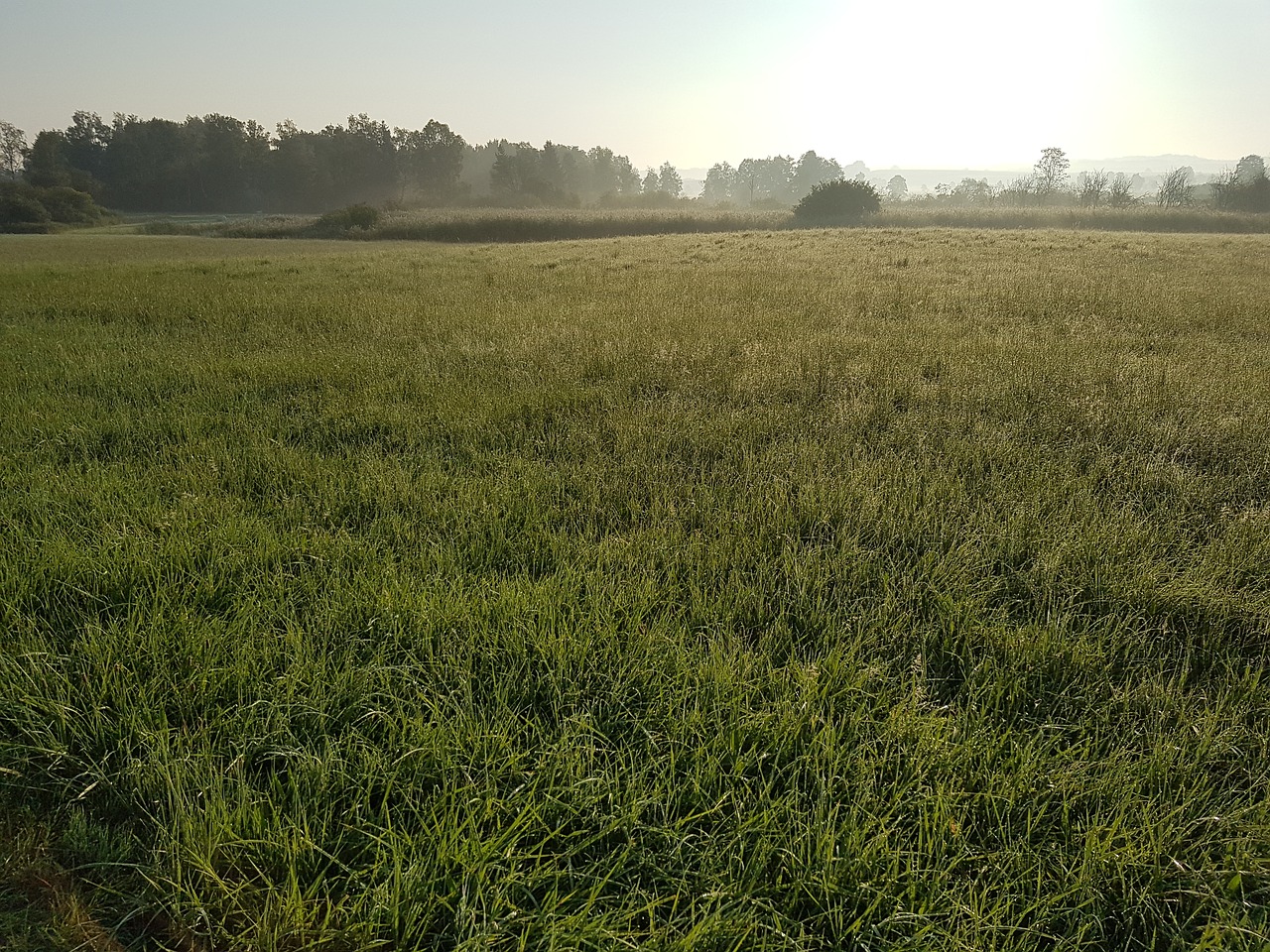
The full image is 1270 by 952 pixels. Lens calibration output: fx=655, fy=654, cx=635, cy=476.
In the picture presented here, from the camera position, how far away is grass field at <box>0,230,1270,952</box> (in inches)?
62.9

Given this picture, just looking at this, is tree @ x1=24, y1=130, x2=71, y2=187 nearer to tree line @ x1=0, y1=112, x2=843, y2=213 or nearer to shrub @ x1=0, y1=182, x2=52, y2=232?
tree line @ x1=0, y1=112, x2=843, y2=213

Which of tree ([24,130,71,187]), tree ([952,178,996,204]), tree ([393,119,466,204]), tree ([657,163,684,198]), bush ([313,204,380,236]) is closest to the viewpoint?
bush ([313,204,380,236])

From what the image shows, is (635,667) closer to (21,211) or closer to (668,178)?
(21,211)

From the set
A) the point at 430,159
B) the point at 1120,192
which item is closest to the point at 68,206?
the point at 430,159

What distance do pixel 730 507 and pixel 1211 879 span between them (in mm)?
2371

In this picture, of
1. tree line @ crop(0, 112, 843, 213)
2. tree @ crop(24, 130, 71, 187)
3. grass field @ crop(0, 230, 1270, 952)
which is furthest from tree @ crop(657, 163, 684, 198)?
grass field @ crop(0, 230, 1270, 952)

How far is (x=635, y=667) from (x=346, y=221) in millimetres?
53595

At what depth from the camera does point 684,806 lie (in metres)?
1.86

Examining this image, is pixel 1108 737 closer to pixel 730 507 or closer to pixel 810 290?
pixel 730 507

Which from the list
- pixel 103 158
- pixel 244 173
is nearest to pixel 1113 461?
pixel 244 173

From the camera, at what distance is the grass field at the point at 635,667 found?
160 cm

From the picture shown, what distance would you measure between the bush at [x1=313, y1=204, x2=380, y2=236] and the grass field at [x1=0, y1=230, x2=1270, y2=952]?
46.6 meters

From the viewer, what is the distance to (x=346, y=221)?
47.7m

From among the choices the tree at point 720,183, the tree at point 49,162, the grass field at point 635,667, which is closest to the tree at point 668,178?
the tree at point 720,183
